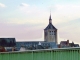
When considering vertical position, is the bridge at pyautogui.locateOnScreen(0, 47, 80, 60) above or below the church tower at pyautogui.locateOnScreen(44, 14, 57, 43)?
below

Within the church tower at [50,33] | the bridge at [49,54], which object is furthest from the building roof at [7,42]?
the bridge at [49,54]

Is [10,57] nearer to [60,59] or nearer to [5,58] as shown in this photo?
[5,58]

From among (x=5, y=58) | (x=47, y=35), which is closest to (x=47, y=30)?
(x=47, y=35)

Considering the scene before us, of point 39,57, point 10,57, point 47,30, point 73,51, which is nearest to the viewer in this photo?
point 73,51

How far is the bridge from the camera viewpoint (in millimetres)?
16292

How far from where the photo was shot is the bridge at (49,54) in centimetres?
1629

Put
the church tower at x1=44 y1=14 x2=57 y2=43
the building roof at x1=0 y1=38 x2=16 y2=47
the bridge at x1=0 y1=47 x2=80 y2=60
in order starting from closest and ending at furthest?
the bridge at x1=0 y1=47 x2=80 y2=60 → the building roof at x1=0 y1=38 x2=16 y2=47 → the church tower at x1=44 y1=14 x2=57 y2=43

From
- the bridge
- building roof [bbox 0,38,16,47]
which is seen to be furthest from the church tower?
the bridge

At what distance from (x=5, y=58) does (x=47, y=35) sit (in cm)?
14537

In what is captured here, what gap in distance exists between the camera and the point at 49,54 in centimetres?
1805

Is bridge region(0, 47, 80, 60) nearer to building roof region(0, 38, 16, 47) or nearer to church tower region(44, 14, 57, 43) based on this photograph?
building roof region(0, 38, 16, 47)

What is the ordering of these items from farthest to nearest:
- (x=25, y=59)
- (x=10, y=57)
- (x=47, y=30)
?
(x=47, y=30) < (x=10, y=57) < (x=25, y=59)

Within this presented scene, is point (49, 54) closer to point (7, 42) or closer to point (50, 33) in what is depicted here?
point (7, 42)

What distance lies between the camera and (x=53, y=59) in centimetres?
1753
